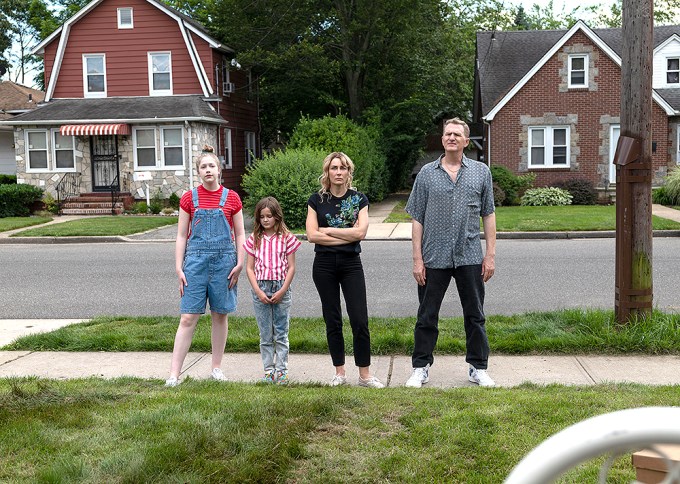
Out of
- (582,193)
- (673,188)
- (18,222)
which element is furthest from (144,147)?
(673,188)

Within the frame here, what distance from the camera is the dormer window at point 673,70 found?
31.5 m

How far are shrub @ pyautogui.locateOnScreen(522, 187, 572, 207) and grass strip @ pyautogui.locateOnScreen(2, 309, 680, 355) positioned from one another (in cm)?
1990

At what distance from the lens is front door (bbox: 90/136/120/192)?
28109 millimetres

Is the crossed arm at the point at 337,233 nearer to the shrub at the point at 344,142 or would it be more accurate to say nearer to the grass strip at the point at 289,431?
the grass strip at the point at 289,431

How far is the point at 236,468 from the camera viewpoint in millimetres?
3910

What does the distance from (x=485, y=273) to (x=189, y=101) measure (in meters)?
23.5

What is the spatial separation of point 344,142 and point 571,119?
10.5m

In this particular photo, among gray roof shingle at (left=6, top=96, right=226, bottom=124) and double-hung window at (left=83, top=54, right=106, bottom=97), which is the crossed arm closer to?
gray roof shingle at (left=6, top=96, right=226, bottom=124)

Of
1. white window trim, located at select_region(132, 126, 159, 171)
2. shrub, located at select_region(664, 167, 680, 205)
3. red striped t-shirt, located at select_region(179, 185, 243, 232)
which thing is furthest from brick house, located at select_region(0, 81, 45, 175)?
red striped t-shirt, located at select_region(179, 185, 243, 232)

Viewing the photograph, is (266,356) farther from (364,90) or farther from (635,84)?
(364,90)

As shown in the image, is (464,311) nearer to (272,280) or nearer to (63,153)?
(272,280)

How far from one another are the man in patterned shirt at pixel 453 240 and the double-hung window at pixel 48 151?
24.4 meters

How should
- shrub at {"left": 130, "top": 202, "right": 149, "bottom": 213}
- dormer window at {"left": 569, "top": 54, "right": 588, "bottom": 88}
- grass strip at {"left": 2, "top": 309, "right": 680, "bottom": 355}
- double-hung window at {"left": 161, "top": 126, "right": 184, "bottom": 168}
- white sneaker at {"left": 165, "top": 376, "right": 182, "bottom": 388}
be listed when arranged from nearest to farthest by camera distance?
1. white sneaker at {"left": 165, "top": 376, "right": 182, "bottom": 388}
2. grass strip at {"left": 2, "top": 309, "right": 680, "bottom": 355}
3. shrub at {"left": 130, "top": 202, "right": 149, "bottom": 213}
4. double-hung window at {"left": 161, "top": 126, "right": 184, "bottom": 168}
5. dormer window at {"left": 569, "top": 54, "right": 588, "bottom": 88}

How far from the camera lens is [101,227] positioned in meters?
20.4
